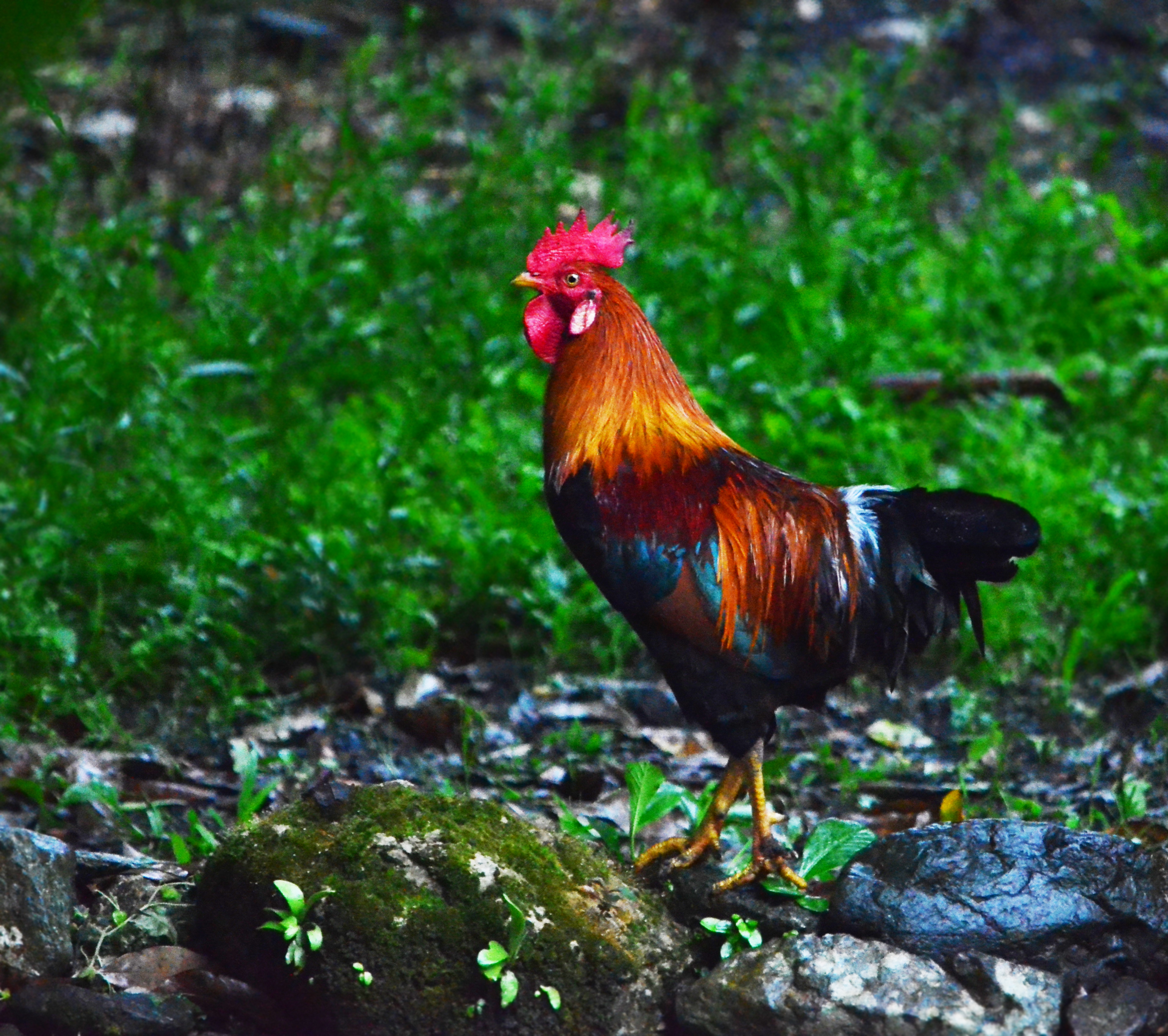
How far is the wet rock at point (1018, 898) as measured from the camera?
10.1 ft

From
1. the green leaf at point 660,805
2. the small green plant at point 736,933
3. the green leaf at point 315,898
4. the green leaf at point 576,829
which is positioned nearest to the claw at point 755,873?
the small green plant at point 736,933

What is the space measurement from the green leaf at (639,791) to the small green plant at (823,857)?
36cm

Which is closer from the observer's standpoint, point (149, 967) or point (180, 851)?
point (149, 967)

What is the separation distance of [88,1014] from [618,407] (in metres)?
1.81

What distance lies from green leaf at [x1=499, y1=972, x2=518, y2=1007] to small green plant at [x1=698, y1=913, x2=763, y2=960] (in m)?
0.51

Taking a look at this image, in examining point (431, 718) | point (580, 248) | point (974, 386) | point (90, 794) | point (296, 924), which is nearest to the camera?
point (296, 924)

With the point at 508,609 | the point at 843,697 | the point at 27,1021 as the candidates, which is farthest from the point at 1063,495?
the point at 27,1021

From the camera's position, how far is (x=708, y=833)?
354 centimetres

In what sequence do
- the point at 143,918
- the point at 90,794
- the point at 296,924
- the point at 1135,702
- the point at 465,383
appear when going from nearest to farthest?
the point at 296,924
the point at 143,918
the point at 90,794
the point at 1135,702
the point at 465,383

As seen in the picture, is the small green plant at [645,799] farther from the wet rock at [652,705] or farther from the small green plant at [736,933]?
the wet rock at [652,705]

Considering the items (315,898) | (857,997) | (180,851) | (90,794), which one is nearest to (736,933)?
(857,997)

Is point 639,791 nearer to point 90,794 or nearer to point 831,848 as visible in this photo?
point 831,848

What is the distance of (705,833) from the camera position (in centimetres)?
354

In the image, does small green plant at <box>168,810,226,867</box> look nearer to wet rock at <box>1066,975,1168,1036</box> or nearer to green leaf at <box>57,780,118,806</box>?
green leaf at <box>57,780,118,806</box>
